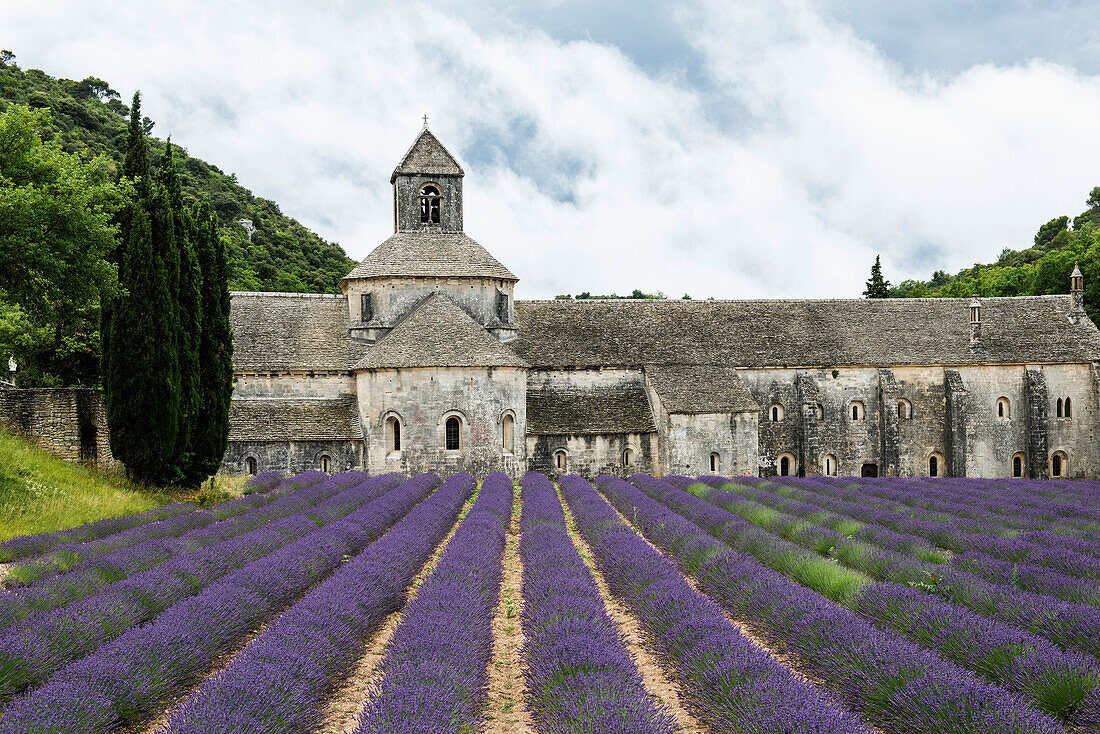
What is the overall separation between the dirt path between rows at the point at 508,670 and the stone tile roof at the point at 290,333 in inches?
785

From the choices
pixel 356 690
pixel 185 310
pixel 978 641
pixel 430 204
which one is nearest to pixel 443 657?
pixel 356 690

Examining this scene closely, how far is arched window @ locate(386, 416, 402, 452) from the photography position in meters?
26.7

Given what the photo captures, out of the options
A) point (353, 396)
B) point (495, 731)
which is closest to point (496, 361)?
point (353, 396)

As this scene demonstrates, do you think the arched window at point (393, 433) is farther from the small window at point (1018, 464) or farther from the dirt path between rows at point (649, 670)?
the small window at point (1018, 464)

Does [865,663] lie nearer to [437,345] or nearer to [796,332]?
[437,345]

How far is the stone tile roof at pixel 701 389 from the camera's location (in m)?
28.7

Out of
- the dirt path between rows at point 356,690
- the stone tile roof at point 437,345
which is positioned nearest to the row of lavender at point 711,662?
the dirt path between rows at point 356,690

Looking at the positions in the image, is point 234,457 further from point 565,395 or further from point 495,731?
point 495,731

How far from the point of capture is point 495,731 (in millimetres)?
6188

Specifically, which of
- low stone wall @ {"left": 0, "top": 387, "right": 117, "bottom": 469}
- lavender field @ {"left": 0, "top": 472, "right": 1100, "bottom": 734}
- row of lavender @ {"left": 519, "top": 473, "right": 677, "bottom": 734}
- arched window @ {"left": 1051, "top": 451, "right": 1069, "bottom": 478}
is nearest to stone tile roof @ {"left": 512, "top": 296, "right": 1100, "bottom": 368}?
arched window @ {"left": 1051, "top": 451, "right": 1069, "bottom": 478}

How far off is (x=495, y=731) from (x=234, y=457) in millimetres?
23373

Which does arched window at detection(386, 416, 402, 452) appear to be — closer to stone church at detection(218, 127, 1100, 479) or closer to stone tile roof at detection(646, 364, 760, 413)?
stone church at detection(218, 127, 1100, 479)

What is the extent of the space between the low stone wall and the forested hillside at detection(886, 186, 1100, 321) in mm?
51188

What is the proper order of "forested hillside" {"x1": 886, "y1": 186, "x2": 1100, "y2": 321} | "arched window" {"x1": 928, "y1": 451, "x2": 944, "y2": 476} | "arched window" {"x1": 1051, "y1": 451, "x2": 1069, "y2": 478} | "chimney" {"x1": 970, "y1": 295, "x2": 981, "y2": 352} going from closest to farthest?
1. "arched window" {"x1": 928, "y1": 451, "x2": 944, "y2": 476}
2. "arched window" {"x1": 1051, "y1": 451, "x2": 1069, "y2": 478}
3. "chimney" {"x1": 970, "y1": 295, "x2": 981, "y2": 352}
4. "forested hillside" {"x1": 886, "y1": 186, "x2": 1100, "y2": 321}
